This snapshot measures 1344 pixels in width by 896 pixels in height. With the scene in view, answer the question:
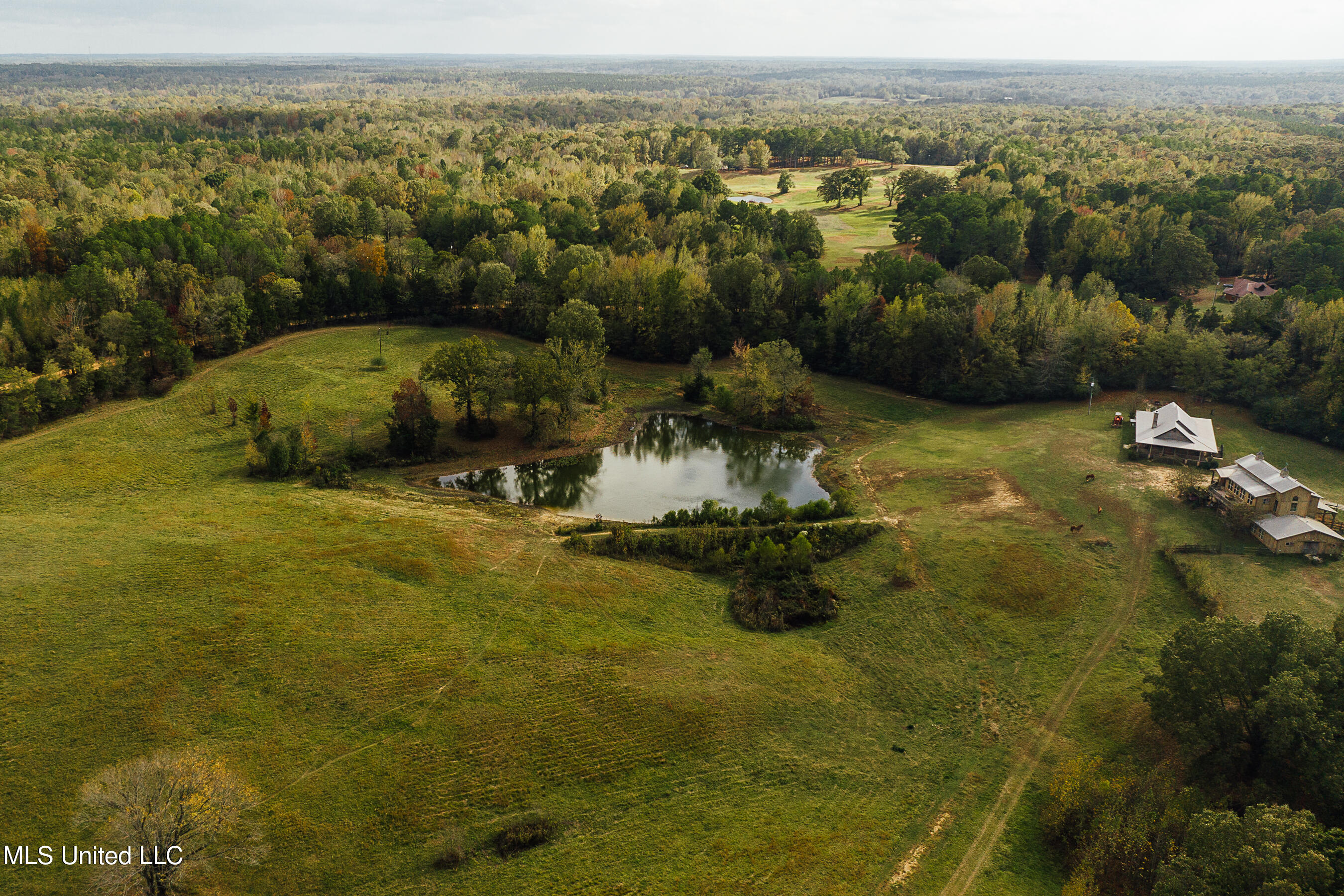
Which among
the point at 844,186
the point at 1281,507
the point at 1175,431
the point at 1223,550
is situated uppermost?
the point at 844,186

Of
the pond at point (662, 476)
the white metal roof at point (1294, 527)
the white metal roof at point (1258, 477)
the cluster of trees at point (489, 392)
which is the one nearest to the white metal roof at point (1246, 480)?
the white metal roof at point (1258, 477)

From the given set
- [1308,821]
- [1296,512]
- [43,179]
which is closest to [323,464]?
[1308,821]

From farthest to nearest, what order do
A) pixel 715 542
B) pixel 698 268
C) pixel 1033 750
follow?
1. pixel 698 268
2. pixel 715 542
3. pixel 1033 750

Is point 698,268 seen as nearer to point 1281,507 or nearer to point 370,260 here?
point 370,260

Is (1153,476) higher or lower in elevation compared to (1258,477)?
lower

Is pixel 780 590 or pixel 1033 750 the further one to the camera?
pixel 780 590

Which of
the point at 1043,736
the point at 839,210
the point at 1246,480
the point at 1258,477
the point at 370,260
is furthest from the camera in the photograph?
the point at 839,210

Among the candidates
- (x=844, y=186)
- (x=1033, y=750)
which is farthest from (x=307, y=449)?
(x=844, y=186)
